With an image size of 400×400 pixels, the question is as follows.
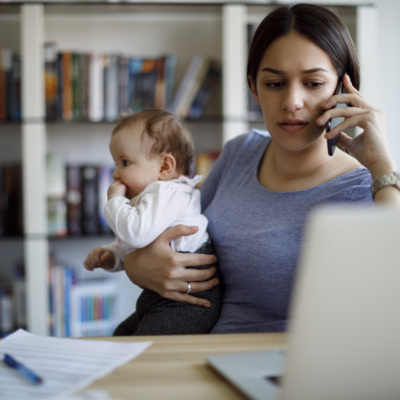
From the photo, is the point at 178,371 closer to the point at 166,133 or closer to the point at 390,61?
the point at 166,133

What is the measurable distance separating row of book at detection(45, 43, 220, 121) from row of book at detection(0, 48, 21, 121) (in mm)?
152

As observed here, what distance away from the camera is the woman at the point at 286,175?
3.84ft

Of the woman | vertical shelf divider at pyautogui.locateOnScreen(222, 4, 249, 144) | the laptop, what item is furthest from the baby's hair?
vertical shelf divider at pyautogui.locateOnScreen(222, 4, 249, 144)

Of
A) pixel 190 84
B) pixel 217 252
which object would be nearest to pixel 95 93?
pixel 190 84

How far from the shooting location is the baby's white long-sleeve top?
3.83 ft

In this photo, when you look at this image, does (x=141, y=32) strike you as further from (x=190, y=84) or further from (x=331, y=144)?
(x=331, y=144)

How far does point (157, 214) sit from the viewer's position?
1.18 metres

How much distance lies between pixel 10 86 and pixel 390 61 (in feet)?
7.12

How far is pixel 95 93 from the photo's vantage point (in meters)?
2.59

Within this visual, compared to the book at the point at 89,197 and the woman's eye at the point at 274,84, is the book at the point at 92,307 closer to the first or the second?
the book at the point at 89,197

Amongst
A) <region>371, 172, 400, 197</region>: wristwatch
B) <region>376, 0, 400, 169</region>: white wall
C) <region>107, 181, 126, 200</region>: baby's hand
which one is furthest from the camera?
<region>376, 0, 400, 169</region>: white wall

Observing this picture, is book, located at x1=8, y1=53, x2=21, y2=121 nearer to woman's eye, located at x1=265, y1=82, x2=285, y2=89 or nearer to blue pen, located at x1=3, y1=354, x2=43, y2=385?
woman's eye, located at x1=265, y1=82, x2=285, y2=89

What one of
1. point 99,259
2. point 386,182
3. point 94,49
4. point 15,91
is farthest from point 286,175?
point 94,49

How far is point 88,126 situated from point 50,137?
23 cm
